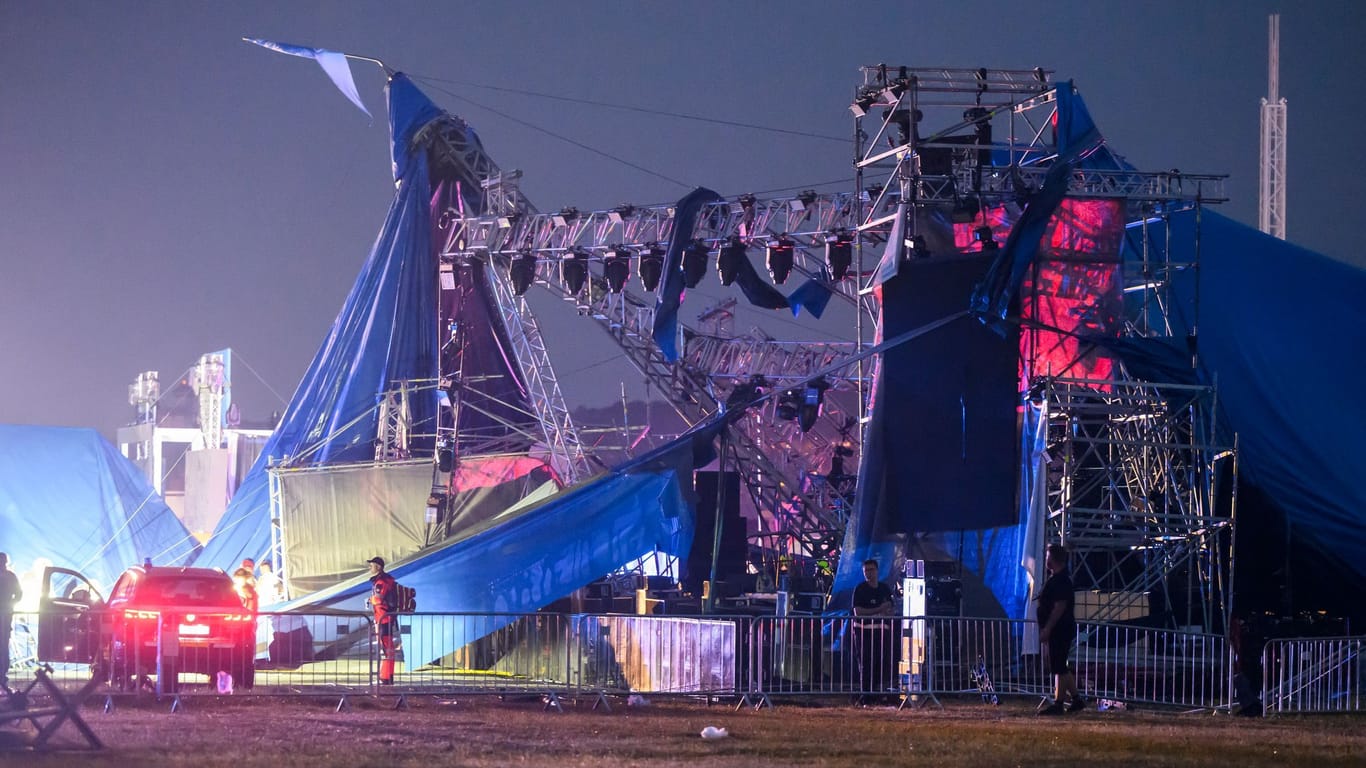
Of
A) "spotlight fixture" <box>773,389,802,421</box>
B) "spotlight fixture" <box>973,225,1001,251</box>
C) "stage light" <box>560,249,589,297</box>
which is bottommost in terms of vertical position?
"spotlight fixture" <box>773,389,802,421</box>

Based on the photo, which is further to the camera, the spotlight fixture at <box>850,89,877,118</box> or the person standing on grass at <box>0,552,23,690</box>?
the spotlight fixture at <box>850,89,877,118</box>

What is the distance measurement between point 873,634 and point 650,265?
12747 millimetres

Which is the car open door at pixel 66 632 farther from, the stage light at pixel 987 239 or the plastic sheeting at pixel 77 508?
the plastic sheeting at pixel 77 508

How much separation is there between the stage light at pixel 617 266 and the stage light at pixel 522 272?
218cm

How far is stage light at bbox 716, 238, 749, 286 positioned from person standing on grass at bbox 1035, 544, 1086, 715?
40.3ft

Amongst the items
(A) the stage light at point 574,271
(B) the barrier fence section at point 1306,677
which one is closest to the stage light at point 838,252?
(A) the stage light at point 574,271

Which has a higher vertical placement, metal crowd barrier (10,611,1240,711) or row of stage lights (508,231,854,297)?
row of stage lights (508,231,854,297)

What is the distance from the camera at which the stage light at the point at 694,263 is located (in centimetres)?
2694

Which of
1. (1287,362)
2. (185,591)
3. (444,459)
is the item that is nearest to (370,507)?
(444,459)

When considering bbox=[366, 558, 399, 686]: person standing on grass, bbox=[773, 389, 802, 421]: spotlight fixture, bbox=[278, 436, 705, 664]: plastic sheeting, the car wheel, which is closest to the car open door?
the car wheel

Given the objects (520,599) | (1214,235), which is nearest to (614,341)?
(520,599)

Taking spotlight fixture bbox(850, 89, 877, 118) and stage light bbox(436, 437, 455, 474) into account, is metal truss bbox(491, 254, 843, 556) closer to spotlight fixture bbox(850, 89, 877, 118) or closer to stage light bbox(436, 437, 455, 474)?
stage light bbox(436, 437, 455, 474)

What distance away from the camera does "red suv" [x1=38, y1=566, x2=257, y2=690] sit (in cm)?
1714

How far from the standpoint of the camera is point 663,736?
41.8ft
